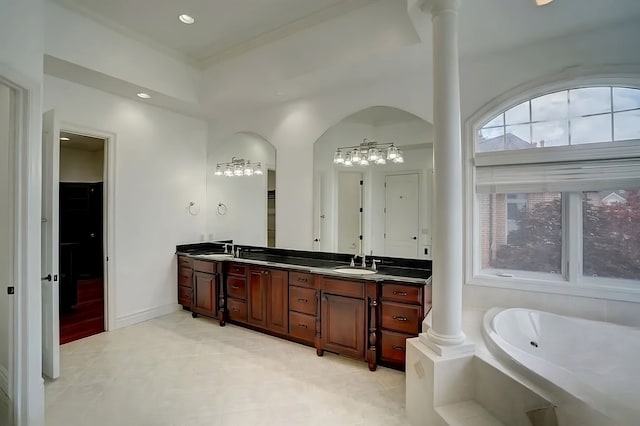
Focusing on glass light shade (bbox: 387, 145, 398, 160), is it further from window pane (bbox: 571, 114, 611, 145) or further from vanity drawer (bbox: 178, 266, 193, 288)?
vanity drawer (bbox: 178, 266, 193, 288)

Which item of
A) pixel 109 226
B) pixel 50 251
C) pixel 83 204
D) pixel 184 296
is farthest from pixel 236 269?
pixel 83 204

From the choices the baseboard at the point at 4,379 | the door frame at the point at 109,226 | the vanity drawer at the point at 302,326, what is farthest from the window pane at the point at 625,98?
the door frame at the point at 109,226

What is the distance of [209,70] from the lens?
4062 mm

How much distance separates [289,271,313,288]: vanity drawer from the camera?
318 cm

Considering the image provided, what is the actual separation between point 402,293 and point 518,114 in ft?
6.28

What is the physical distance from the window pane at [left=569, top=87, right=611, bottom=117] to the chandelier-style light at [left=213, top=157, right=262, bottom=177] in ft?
11.4

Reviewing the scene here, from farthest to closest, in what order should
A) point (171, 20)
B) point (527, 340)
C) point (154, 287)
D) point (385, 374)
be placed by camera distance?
point (154, 287), point (171, 20), point (385, 374), point (527, 340)

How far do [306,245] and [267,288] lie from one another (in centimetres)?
71

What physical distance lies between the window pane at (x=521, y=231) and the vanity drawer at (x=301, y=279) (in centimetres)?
169

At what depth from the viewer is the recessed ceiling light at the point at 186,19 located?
306cm

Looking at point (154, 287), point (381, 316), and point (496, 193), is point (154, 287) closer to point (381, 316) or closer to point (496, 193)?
point (381, 316)

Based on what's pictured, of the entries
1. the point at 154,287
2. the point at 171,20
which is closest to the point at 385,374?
the point at 154,287

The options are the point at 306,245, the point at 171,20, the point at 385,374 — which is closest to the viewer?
the point at 385,374

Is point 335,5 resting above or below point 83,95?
above
